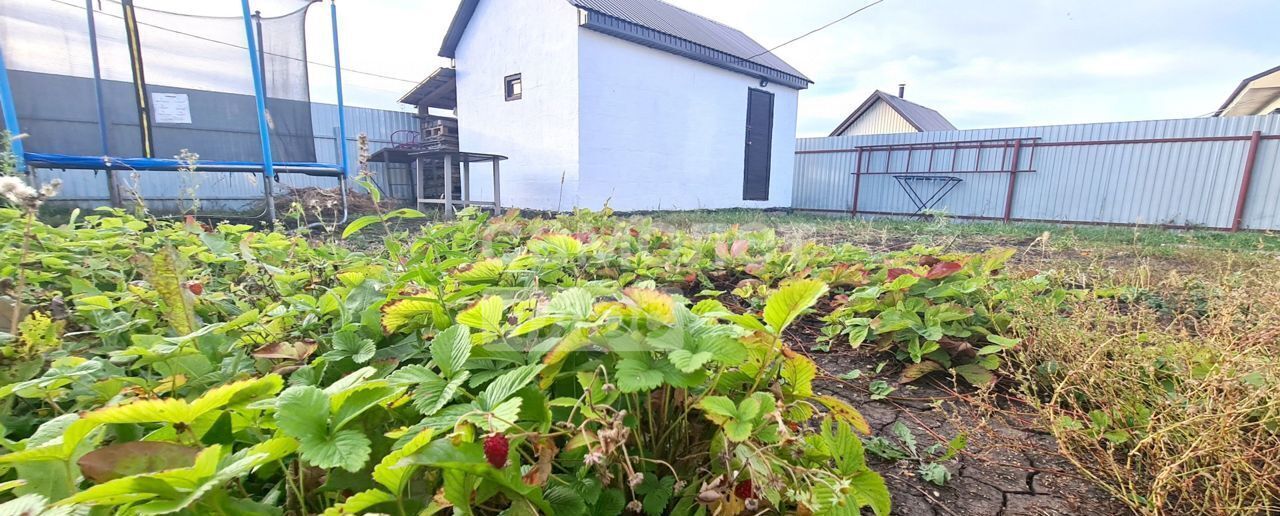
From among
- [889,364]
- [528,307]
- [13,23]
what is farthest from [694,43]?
[528,307]

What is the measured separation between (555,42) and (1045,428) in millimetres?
7634

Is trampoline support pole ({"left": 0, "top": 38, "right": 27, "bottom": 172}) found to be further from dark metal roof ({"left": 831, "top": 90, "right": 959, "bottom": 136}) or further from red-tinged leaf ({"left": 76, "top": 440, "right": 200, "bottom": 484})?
dark metal roof ({"left": 831, "top": 90, "right": 959, "bottom": 136})

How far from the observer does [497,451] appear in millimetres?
420

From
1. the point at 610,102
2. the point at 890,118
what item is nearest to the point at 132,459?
the point at 610,102

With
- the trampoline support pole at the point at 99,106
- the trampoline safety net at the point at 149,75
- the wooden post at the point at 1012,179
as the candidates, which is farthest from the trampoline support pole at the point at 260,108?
A: the wooden post at the point at 1012,179

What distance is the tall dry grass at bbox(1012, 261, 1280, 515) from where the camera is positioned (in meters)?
0.76

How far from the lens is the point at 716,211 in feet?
31.1

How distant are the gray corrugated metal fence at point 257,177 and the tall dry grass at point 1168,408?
622cm

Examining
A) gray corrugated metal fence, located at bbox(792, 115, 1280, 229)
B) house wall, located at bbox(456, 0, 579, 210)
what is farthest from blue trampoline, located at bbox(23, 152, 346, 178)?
gray corrugated metal fence, located at bbox(792, 115, 1280, 229)

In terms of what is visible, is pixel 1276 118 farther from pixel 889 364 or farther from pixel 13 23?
pixel 13 23

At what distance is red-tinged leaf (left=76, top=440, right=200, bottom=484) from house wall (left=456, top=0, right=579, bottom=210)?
6.60 meters

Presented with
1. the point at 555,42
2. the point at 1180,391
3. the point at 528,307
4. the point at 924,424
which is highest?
the point at 555,42

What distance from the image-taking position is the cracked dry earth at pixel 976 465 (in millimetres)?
822

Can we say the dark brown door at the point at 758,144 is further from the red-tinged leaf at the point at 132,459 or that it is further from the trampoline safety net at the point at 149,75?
the red-tinged leaf at the point at 132,459
